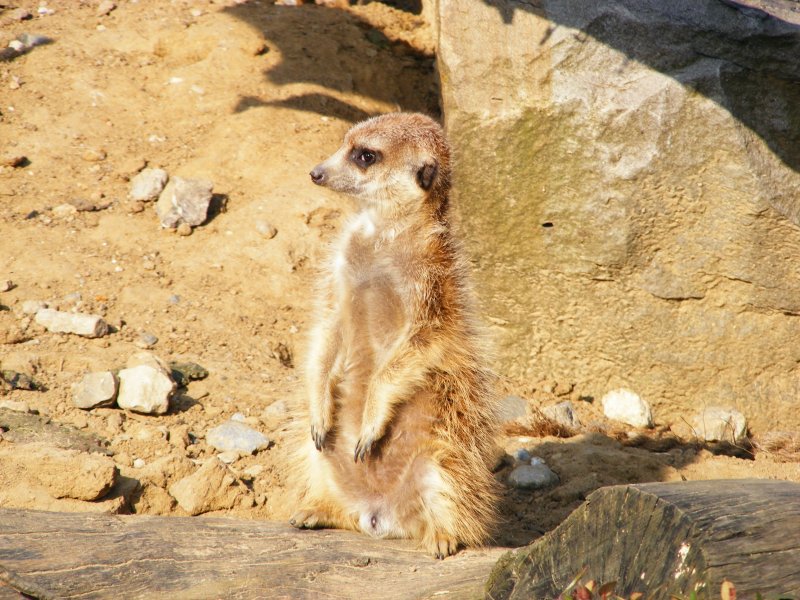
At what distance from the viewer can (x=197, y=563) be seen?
85.7 inches

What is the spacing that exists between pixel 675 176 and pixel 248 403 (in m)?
2.19

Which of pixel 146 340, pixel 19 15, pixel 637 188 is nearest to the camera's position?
pixel 637 188

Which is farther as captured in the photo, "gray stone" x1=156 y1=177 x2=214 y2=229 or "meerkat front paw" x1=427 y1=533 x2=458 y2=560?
"gray stone" x1=156 y1=177 x2=214 y2=229

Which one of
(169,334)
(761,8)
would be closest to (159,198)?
(169,334)

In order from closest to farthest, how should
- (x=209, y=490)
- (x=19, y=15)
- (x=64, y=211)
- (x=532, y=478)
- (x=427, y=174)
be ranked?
(x=427, y=174), (x=209, y=490), (x=532, y=478), (x=64, y=211), (x=19, y=15)

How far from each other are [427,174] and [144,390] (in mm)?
1560

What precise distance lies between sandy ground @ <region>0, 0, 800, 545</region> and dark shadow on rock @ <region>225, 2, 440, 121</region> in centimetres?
2

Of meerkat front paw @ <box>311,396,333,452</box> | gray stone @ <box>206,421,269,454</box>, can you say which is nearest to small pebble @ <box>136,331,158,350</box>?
gray stone @ <box>206,421,269,454</box>

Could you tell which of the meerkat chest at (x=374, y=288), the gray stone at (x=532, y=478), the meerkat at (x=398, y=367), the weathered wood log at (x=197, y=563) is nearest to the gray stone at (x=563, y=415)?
the gray stone at (x=532, y=478)

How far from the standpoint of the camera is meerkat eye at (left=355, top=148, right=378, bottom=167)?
3.02m

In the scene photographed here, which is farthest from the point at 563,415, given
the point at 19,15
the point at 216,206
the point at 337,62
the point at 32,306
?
the point at 19,15

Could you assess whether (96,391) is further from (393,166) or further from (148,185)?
(148,185)

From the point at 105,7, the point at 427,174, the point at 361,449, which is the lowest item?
the point at 105,7

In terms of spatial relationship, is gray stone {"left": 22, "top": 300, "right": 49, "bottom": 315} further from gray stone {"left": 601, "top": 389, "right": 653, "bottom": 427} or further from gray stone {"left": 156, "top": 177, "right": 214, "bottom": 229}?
gray stone {"left": 601, "top": 389, "right": 653, "bottom": 427}
